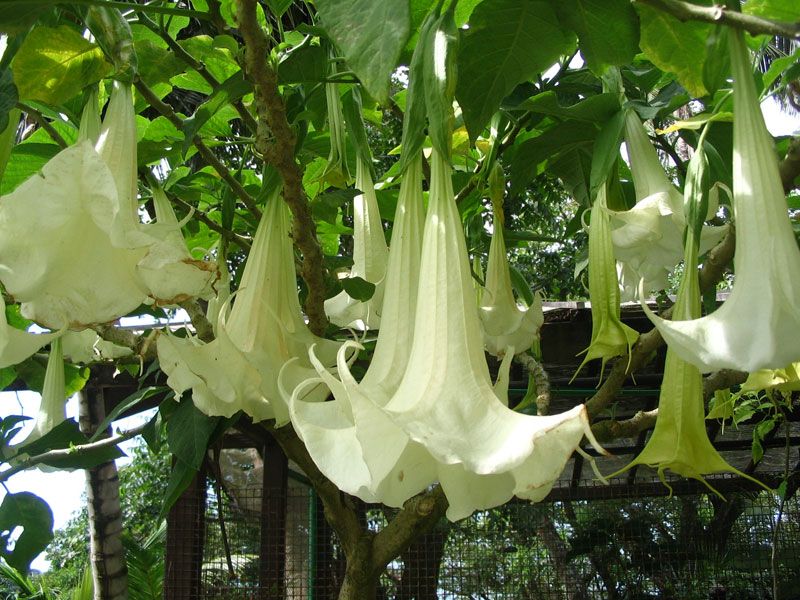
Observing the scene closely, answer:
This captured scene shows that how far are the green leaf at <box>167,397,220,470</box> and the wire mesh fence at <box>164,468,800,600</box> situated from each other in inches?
71.6

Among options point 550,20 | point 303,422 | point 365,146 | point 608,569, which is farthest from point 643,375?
point 303,422

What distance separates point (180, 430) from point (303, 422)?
47cm

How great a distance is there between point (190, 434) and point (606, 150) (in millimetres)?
532

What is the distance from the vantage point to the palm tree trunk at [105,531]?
2.03 m

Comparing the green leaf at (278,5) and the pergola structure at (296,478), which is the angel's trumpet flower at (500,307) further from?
the pergola structure at (296,478)

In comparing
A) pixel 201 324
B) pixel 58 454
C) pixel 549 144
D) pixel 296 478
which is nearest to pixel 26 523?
pixel 58 454

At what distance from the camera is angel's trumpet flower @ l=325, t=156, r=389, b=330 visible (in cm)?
81

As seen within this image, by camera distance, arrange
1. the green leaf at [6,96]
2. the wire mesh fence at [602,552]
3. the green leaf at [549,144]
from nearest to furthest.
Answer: the green leaf at [6,96] → the green leaf at [549,144] → the wire mesh fence at [602,552]

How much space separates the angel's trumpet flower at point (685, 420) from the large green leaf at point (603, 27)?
144 millimetres

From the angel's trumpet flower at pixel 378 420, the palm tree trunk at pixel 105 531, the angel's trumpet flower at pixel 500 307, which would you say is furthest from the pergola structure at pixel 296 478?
the angel's trumpet flower at pixel 378 420

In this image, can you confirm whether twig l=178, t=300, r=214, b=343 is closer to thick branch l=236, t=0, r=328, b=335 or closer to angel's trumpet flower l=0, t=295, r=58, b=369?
thick branch l=236, t=0, r=328, b=335

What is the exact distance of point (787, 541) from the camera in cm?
274

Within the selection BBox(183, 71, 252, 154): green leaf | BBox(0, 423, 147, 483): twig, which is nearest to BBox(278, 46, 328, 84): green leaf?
BBox(183, 71, 252, 154): green leaf

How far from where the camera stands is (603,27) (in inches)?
20.6
